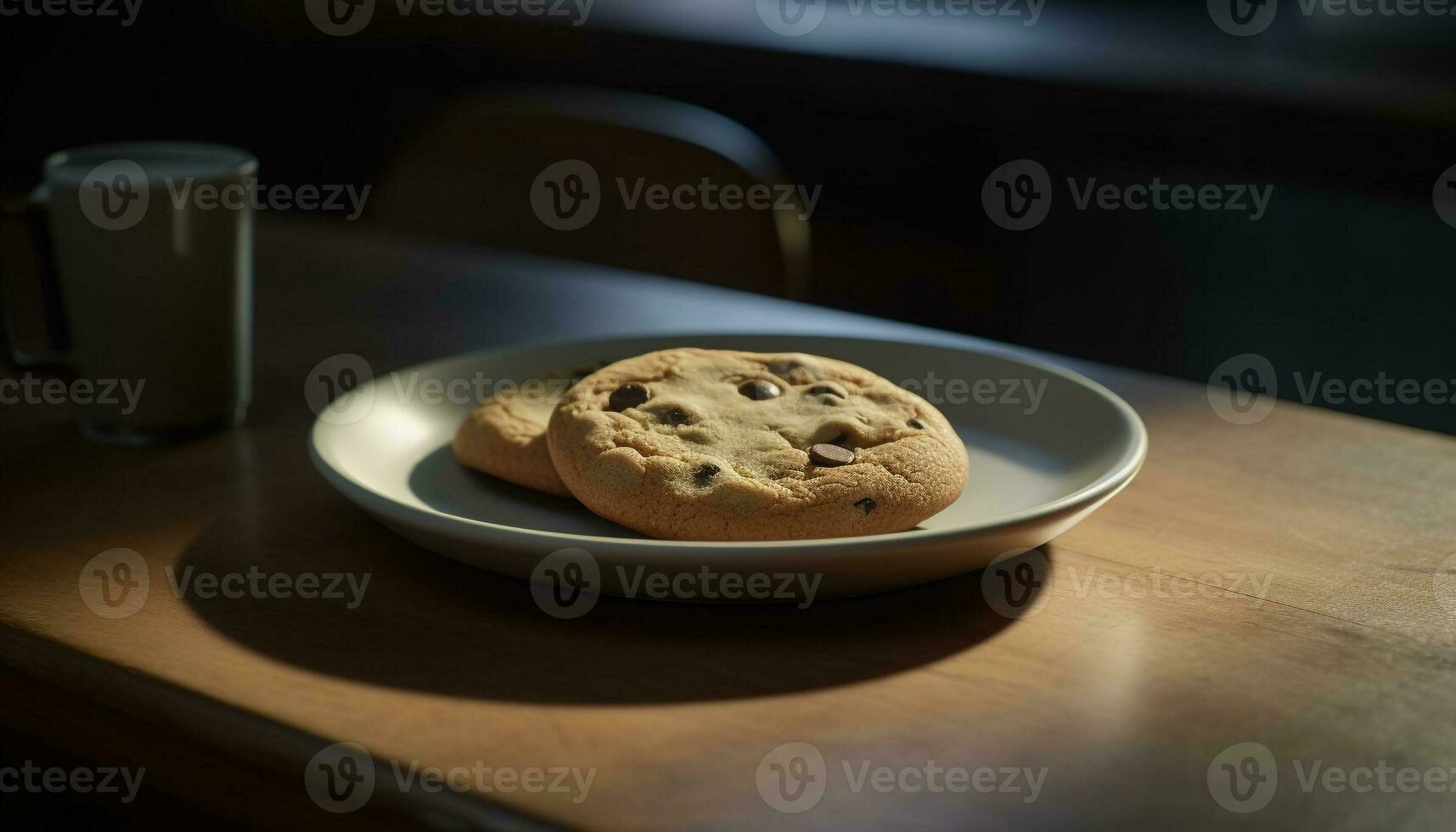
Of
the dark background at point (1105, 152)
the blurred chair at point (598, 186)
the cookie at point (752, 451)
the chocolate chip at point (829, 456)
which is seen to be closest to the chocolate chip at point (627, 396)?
the cookie at point (752, 451)

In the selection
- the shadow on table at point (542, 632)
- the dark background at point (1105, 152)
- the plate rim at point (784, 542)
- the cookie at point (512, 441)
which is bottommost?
the dark background at point (1105, 152)

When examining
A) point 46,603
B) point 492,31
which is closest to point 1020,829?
point 46,603

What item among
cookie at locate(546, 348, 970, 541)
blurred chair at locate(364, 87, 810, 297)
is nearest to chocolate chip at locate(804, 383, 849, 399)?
cookie at locate(546, 348, 970, 541)

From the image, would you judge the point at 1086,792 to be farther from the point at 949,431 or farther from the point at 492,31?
the point at 492,31

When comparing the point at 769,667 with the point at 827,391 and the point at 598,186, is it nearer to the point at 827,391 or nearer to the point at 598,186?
the point at 827,391

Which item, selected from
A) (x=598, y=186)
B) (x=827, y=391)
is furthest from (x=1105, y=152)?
(x=827, y=391)

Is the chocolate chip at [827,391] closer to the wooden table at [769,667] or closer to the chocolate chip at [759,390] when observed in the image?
the chocolate chip at [759,390]

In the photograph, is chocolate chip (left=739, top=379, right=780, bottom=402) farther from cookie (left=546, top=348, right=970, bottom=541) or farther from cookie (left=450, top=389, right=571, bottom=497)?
cookie (left=450, top=389, right=571, bottom=497)
